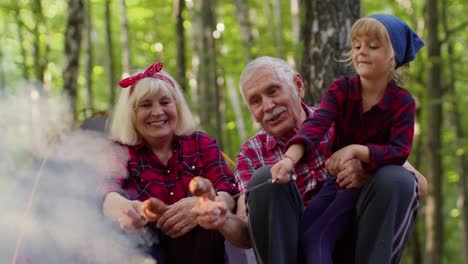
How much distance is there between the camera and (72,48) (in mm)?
7793

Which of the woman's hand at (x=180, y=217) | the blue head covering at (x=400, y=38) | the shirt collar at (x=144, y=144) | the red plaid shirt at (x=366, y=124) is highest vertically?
the blue head covering at (x=400, y=38)

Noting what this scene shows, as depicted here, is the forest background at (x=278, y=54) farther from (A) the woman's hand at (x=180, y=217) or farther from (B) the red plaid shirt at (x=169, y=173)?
(A) the woman's hand at (x=180, y=217)

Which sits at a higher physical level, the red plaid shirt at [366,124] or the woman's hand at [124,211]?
the red plaid shirt at [366,124]

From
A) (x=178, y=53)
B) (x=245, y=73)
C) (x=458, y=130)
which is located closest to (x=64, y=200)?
(x=245, y=73)

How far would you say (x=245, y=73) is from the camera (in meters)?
2.65

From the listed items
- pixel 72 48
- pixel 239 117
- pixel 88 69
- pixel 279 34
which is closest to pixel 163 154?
pixel 72 48

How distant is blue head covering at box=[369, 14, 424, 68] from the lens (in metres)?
2.19

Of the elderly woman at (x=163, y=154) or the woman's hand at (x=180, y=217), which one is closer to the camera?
the woman's hand at (x=180, y=217)

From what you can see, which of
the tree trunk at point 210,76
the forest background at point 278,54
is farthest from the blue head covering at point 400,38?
the tree trunk at point 210,76

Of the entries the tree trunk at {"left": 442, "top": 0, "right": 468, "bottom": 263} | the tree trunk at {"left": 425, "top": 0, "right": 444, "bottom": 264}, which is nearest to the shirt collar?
the tree trunk at {"left": 425, "top": 0, "right": 444, "bottom": 264}

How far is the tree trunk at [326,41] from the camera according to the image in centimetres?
388

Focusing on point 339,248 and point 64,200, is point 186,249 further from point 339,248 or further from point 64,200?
point 64,200

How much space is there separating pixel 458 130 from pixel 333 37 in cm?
982

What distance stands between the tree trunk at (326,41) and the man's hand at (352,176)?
66.3 inches
